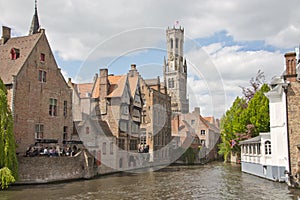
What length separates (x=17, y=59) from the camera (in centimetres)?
3228

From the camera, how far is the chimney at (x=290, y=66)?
1006 inches

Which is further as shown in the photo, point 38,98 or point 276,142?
point 38,98

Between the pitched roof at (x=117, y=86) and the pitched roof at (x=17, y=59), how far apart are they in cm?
1193

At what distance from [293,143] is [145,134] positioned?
29.6 meters

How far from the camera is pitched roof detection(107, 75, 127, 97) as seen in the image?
41812 millimetres

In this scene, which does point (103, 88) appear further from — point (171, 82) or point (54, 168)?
point (171, 82)

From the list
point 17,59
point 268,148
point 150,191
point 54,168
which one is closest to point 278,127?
point 268,148

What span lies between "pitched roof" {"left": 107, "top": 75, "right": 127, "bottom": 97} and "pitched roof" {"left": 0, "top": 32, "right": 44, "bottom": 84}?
11.9m

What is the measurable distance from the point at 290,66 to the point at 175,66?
95757mm

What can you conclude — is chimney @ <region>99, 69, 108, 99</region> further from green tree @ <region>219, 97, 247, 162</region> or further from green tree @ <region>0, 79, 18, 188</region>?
green tree @ <region>0, 79, 18, 188</region>

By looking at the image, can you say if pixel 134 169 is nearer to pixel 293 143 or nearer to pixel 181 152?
pixel 181 152

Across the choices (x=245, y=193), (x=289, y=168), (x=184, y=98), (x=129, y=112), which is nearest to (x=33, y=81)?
(x=129, y=112)

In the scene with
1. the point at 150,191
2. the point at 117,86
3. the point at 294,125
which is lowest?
the point at 150,191

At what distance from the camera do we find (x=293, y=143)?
25.0m
